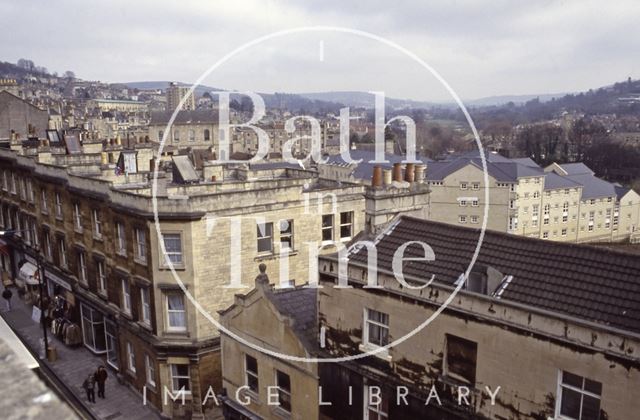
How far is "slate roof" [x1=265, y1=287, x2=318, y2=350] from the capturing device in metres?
15.9

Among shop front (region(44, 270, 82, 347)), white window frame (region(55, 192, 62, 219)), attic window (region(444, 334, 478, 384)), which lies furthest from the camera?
white window frame (region(55, 192, 62, 219))

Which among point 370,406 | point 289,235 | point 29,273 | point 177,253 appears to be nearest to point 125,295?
point 177,253

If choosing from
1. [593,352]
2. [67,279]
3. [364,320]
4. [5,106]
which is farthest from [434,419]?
[5,106]

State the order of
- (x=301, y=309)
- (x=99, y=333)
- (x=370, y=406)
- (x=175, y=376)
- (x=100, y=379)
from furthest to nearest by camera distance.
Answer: (x=99, y=333)
(x=100, y=379)
(x=175, y=376)
(x=301, y=309)
(x=370, y=406)

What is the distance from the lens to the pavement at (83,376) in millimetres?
24031

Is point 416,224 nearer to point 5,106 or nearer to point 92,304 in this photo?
point 92,304

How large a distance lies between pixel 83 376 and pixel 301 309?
607 inches

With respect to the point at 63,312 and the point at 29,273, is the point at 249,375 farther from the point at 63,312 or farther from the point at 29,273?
the point at 29,273

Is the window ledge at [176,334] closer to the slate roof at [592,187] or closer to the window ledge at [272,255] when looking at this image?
the window ledge at [272,255]

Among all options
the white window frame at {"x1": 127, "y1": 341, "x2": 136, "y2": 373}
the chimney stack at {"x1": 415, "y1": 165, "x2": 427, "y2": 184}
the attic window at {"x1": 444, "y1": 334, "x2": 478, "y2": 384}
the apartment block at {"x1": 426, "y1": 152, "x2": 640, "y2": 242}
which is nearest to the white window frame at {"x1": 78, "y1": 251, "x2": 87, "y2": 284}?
the white window frame at {"x1": 127, "y1": 341, "x2": 136, "y2": 373}

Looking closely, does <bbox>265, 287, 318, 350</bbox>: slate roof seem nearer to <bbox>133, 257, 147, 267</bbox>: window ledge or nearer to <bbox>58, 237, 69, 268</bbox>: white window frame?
<bbox>133, 257, 147, 267</bbox>: window ledge

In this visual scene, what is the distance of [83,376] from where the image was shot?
27172mm

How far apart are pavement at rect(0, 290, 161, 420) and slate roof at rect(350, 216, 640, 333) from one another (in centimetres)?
1480

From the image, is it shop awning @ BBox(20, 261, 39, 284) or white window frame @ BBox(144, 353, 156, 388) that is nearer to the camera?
white window frame @ BBox(144, 353, 156, 388)
